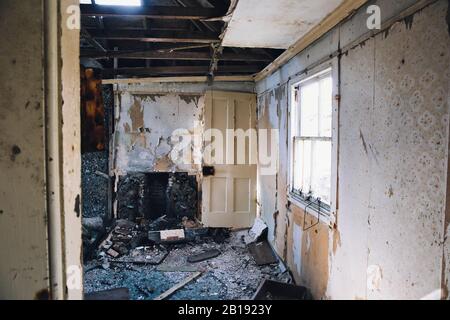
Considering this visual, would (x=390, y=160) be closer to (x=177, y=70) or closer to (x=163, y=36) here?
(x=163, y=36)

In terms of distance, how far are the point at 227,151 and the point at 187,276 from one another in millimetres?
2123

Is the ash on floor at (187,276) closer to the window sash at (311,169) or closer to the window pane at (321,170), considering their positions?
the window sash at (311,169)

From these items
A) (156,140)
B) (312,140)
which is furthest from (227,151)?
(312,140)

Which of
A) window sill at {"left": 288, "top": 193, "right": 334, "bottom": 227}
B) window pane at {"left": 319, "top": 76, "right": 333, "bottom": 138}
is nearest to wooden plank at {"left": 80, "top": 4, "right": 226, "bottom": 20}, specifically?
window pane at {"left": 319, "top": 76, "right": 333, "bottom": 138}

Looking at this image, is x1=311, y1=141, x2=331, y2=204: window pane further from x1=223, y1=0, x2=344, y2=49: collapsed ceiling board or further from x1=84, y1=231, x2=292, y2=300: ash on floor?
x1=84, y1=231, x2=292, y2=300: ash on floor

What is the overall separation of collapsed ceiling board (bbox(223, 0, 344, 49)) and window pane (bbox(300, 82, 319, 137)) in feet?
1.62

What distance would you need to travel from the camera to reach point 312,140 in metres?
3.04

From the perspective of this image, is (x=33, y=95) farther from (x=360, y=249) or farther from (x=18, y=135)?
(x=360, y=249)

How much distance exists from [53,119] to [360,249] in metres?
2.02

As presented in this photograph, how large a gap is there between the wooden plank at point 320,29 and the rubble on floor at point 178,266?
243 cm

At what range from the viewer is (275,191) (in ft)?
13.6

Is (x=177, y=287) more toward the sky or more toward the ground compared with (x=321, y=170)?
more toward the ground

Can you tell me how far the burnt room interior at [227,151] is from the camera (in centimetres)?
69
